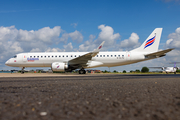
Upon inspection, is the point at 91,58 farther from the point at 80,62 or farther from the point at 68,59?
the point at 68,59

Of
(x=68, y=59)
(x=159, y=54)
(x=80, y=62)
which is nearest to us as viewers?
(x=159, y=54)

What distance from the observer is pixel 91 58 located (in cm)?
1891

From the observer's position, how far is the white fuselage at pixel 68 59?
18.7 metres

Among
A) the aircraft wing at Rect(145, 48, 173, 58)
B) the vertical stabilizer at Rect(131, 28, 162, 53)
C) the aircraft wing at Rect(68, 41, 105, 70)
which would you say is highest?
the vertical stabilizer at Rect(131, 28, 162, 53)

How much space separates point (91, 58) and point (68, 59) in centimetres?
315

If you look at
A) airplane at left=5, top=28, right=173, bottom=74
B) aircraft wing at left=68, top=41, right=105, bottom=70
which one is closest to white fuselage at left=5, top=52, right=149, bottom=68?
airplane at left=5, top=28, right=173, bottom=74

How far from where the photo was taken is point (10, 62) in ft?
67.3

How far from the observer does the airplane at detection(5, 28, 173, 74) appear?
61.1 ft

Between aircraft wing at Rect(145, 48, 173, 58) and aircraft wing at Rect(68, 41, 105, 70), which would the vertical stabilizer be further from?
aircraft wing at Rect(68, 41, 105, 70)

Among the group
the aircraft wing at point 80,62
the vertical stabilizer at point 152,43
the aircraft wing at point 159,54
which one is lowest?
the aircraft wing at point 80,62

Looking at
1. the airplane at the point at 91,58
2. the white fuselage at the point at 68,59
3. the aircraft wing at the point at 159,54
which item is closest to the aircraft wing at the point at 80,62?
the airplane at the point at 91,58

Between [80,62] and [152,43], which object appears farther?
[152,43]

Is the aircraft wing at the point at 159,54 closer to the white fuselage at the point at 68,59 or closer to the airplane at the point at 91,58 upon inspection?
the airplane at the point at 91,58

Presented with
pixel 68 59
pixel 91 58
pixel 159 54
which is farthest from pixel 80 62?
pixel 159 54
